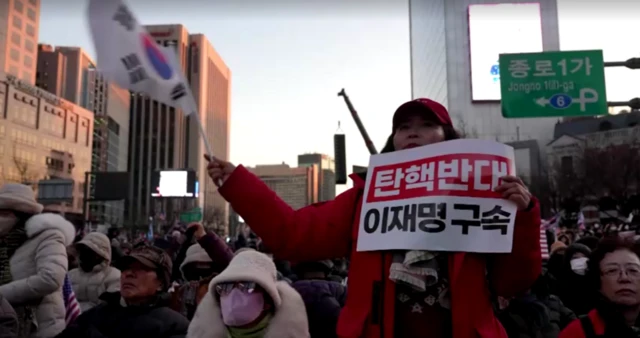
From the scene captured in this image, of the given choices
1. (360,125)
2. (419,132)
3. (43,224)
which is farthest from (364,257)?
(360,125)

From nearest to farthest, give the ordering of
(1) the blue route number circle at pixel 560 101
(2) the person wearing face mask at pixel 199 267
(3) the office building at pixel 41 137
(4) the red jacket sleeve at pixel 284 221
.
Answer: (4) the red jacket sleeve at pixel 284 221 → (2) the person wearing face mask at pixel 199 267 → (1) the blue route number circle at pixel 560 101 → (3) the office building at pixel 41 137

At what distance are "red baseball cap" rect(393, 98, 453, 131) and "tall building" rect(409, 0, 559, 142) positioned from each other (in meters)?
44.7

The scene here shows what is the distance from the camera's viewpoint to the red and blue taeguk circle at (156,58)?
9.07ft

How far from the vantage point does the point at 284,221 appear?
2.39 m

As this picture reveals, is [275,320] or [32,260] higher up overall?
[32,260]

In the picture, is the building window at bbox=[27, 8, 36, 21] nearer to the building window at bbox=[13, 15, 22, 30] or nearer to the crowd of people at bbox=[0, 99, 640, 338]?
the building window at bbox=[13, 15, 22, 30]

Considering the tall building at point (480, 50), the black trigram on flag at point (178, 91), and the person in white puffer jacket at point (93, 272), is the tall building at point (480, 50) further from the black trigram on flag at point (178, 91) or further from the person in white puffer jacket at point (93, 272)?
the black trigram on flag at point (178, 91)

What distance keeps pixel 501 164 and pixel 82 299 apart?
429 centimetres

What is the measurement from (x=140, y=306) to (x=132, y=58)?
156cm

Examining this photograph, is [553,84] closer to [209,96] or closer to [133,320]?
[133,320]

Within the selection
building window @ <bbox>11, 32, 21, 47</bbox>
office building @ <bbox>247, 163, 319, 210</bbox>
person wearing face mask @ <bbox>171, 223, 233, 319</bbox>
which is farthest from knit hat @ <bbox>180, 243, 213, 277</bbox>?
office building @ <bbox>247, 163, 319, 210</bbox>

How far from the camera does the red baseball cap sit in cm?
238

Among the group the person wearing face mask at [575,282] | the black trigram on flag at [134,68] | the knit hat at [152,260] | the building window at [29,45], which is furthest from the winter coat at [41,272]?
the building window at [29,45]

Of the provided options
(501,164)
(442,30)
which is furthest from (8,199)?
(442,30)
